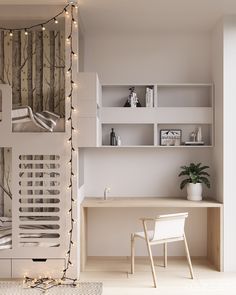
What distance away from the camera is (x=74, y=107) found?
13.3 ft

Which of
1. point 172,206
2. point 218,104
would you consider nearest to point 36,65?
point 218,104

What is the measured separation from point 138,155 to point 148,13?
1568 mm

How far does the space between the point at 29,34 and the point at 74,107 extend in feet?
4.07

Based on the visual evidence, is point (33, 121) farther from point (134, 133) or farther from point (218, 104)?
point (218, 104)

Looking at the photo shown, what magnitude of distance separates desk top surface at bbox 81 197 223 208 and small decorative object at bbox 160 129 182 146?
0.62 m

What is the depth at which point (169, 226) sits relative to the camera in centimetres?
396

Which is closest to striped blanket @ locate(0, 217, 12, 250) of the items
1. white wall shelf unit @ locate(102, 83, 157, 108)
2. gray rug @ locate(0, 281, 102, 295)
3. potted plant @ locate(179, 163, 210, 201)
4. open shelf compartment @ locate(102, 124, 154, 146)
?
gray rug @ locate(0, 281, 102, 295)

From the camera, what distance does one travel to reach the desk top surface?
14.1ft

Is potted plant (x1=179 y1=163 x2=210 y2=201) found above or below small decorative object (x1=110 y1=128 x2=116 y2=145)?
below

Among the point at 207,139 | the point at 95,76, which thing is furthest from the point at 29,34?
the point at 207,139

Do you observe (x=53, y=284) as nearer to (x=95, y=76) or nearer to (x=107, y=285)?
(x=107, y=285)

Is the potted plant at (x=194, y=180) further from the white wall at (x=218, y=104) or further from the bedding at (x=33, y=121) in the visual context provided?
the bedding at (x=33, y=121)

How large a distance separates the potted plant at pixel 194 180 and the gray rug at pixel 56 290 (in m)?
1.41

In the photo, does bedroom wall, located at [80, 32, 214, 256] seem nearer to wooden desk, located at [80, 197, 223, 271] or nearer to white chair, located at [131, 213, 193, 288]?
wooden desk, located at [80, 197, 223, 271]
